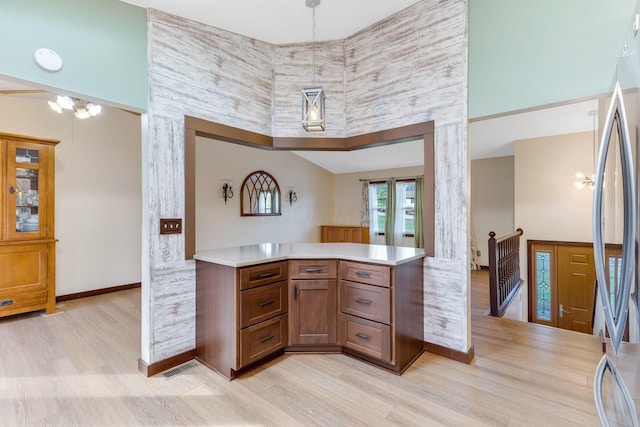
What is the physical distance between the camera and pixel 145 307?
2.30 metres

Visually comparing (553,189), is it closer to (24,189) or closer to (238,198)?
(238,198)

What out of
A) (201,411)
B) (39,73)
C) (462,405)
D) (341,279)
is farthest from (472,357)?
(39,73)

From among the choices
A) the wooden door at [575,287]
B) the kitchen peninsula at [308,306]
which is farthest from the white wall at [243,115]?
the wooden door at [575,287]

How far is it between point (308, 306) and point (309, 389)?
64 centimetres

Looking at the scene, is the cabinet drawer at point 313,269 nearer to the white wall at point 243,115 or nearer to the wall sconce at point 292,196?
the white wall at point 243,115

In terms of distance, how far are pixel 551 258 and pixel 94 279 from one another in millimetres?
7161

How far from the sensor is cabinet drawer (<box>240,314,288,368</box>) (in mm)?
2223

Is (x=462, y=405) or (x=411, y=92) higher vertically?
(x=411, y=92)

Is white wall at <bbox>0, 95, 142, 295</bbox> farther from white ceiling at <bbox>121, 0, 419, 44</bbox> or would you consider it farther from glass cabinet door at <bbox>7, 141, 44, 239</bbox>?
white ceiling at <bbox>121, 0, 419, 44</bbox>

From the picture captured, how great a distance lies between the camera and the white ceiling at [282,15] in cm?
239

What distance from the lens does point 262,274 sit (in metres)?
2.33

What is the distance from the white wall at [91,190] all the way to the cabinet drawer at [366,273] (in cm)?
405

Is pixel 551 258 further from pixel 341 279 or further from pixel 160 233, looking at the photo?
pixel 160 233

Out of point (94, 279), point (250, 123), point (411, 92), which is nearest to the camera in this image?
point (411, 92)
